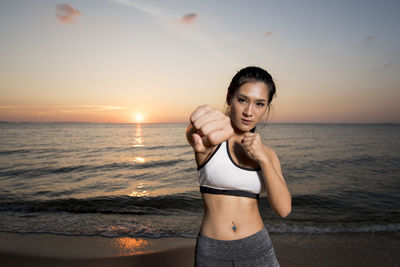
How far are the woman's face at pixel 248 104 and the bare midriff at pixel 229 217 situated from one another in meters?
0.63

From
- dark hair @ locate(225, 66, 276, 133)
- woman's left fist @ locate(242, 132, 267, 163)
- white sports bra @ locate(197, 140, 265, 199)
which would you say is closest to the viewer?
woman's left fist @ locate(242, 132, 267, 163)

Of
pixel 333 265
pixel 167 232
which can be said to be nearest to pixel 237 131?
pixel 333 265

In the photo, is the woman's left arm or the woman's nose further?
the woman's nose

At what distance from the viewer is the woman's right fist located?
4.51 feet

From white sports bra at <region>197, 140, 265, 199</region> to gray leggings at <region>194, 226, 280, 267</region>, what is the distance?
384mm

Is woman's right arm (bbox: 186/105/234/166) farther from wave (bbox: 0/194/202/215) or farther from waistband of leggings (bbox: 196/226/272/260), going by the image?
wave (bbox: 0/194/202/215)

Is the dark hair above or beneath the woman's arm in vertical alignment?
above

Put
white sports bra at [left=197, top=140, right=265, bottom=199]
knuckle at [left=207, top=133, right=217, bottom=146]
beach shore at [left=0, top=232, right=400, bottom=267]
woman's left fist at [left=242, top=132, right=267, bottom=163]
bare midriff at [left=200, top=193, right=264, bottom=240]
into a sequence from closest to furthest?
knuckle at [left=207, top=133, right=217, bottom=146] → woman's left fist at [left=242, top=132, right=267, bottom=163] → white sports bra at [left=197, top=140, right=265, bottom=199] → bare midriff at [left=200, top=193, right=264, bottom=240] → beach shore at [left=0, top=232, right=400, bottom=267]

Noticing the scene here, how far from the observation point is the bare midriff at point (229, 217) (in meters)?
1.93

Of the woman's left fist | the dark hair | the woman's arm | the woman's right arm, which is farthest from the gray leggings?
the dark hair

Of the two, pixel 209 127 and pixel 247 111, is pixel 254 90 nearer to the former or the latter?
pixel 247 111

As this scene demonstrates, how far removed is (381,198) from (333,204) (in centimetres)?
245

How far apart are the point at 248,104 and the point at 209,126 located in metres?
0.76

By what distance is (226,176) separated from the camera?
1.82 metres
